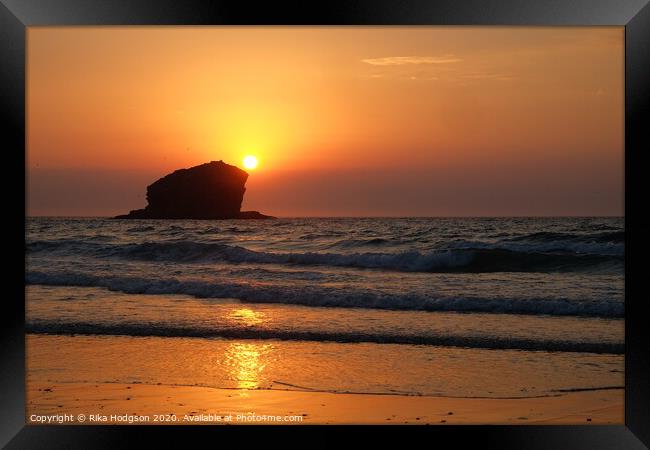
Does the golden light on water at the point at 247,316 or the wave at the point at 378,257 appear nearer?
the golden light on water at the point at 247,316

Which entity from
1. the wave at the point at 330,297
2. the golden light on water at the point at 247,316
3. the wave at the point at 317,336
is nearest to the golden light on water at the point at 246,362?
the wave at the point at 317,336

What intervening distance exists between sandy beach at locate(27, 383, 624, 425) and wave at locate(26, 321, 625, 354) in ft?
3.78

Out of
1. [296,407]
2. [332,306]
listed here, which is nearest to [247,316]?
[332,306]

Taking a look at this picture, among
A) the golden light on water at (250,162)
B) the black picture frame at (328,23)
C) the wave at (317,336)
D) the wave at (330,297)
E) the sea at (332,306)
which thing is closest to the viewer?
the black picture frame at (328,23)

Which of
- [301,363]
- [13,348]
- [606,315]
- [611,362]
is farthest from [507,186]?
[13,348]

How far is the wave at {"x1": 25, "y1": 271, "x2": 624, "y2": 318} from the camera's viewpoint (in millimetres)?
7168

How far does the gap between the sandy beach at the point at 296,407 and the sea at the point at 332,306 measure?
0.16m

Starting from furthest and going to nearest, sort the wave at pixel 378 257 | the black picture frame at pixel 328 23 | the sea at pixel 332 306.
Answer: the wave at pixel 378 257
the sea at pixel 332 306
the black picture frame at pixel 328 23

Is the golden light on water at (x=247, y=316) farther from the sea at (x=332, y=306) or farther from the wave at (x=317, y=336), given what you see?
the wave at (x=317, y=336)

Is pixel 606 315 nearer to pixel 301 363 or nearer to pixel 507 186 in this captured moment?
pixel 507 186

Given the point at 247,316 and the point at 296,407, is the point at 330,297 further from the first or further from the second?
the point at 296,407

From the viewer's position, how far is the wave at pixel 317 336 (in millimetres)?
5684

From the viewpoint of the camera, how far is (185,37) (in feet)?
20.3

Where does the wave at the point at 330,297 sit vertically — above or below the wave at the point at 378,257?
below
